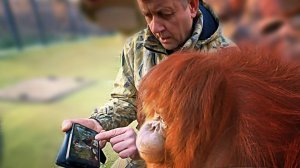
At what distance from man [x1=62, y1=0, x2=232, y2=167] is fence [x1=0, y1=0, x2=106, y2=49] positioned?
5.39 ft

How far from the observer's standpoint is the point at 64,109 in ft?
7.77

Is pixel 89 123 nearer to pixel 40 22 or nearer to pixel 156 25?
pixel 156 25

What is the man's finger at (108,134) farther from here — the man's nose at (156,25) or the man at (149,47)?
the man's nose at (156,25)

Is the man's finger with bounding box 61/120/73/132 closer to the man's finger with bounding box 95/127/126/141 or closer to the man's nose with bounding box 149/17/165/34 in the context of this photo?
the man's finger with bounding box 95/127/126/141

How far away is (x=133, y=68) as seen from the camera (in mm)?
769

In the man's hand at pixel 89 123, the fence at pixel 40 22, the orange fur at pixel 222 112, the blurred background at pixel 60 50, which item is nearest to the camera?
the orange fur at pixel 222 112

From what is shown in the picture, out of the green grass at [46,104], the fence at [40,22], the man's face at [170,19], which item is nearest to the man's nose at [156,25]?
the man's face at [170,19]

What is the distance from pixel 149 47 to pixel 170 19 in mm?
72

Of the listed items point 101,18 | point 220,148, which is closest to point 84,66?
point 101,18

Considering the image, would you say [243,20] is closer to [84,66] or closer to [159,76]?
[84,66]

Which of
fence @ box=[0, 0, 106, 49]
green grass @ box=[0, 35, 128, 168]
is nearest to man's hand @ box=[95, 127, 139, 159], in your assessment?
green grass @ box=[0, 35, 128, 168]

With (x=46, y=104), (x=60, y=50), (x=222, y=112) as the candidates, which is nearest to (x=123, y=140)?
(x=222, y=112)

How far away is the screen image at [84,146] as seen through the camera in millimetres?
603

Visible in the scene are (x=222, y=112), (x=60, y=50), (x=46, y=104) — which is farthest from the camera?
(x=60, y=50)
